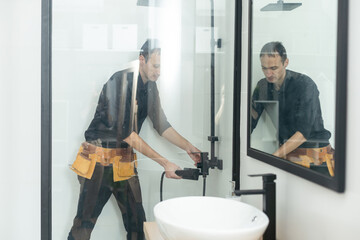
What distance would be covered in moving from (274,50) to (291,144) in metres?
0.43

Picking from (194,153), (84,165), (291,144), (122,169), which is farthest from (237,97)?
(84,165)

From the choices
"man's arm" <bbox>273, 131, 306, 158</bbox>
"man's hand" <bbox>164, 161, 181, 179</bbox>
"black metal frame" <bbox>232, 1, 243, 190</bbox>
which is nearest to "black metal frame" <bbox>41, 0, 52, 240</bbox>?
"man's hand" <bbox>164, 161, 181, 179</bbox>

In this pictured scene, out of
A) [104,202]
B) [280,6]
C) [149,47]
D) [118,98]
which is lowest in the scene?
[104,202]

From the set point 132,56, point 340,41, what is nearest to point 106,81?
point 132,56

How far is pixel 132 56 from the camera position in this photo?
187 centimetres

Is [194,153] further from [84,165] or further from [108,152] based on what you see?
[84,165]

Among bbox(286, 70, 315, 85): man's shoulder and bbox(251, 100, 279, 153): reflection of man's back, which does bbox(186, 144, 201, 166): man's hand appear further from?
bbox(286, 70, 315, 85): man's shoulder

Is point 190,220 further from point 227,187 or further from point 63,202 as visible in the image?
point 63,202

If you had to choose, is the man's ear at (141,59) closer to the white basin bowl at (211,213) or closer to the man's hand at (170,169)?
the man's hand at (170,169)

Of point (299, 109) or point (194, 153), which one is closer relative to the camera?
point (299, 109)

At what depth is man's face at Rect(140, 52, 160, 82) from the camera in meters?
1.89

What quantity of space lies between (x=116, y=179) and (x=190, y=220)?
0.62 meters

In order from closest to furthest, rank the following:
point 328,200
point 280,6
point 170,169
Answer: point 328,200, point 280,6, point 170,169

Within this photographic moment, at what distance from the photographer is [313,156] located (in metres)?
1.27
